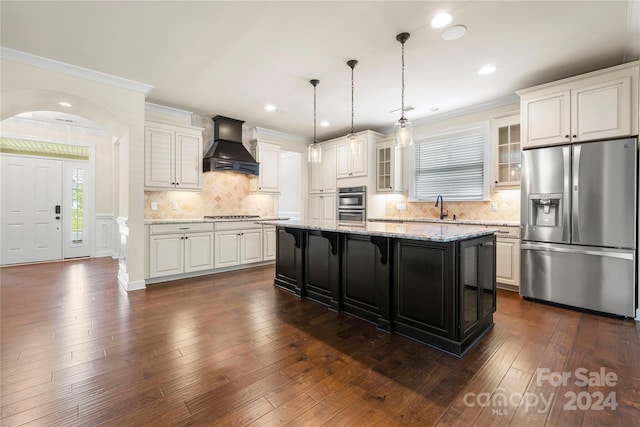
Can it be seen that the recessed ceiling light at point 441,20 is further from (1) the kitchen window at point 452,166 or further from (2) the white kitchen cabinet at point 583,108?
(1) the kitchen window at point 452,166

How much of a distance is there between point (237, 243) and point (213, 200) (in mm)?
994

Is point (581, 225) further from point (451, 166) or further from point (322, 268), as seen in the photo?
point (322, 268)

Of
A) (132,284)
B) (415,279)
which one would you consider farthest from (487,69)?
(132,284)

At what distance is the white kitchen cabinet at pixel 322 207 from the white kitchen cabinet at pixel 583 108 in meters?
3.53

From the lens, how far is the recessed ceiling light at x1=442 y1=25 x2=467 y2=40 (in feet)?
8.33

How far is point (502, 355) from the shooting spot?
220cm

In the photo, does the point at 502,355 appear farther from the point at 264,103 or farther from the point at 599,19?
the point at 264,103

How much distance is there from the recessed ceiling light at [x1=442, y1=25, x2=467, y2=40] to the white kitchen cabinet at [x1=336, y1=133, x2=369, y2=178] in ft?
8.90

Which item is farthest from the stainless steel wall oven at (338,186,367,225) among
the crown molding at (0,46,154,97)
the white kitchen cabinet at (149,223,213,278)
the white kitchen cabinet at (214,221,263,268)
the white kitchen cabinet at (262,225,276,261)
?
the crown molding at (0,46,154,97)

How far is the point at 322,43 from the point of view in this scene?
2799 millimetres

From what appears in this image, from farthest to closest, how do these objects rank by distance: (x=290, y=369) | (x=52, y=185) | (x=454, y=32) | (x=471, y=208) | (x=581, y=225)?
1. (x=52, y=185)
2. (x=471, y=208)
3. (x=581, y=225)
4. (x=454, y=32)
5. (x=290, y=369)

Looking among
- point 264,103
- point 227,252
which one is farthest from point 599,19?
point 227,252

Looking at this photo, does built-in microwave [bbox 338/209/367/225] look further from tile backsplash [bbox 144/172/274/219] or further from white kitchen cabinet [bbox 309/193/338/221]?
tile backsplash [bbox 144/172/274/219]

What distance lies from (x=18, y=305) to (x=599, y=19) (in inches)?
254
